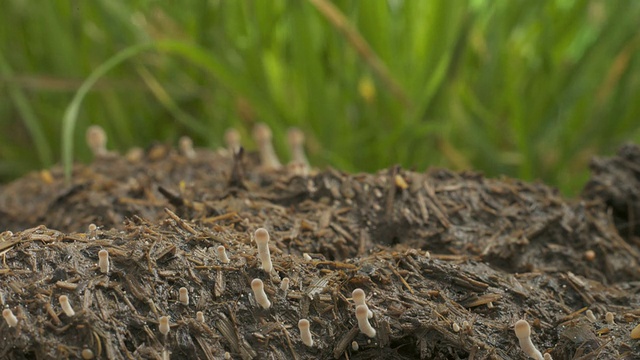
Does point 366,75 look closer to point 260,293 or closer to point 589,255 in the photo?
point 589,255

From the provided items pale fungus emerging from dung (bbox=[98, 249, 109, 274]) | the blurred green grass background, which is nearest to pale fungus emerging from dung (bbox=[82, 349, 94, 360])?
pale fungus emerging from dung (bbox=[98, 249, 109, 274])

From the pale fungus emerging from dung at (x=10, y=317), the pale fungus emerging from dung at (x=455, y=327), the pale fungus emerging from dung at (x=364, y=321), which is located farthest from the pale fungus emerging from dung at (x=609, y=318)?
the pale fungus emerging from dung at (x=10, y=317)

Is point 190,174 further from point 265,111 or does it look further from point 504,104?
point 504,104

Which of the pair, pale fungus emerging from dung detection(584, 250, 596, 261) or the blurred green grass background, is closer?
pale fungus emerging from dung detection(584, 250, 596, 261)

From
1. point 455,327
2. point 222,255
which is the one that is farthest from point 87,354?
point 455,327

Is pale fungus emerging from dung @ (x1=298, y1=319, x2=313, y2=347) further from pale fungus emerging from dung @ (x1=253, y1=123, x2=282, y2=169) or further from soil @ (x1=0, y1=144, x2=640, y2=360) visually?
pale fungus emerging from dung @ (x1=253, y1=123, x2=282, y2=169)

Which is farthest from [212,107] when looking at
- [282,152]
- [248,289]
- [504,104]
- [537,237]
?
[248,289]
